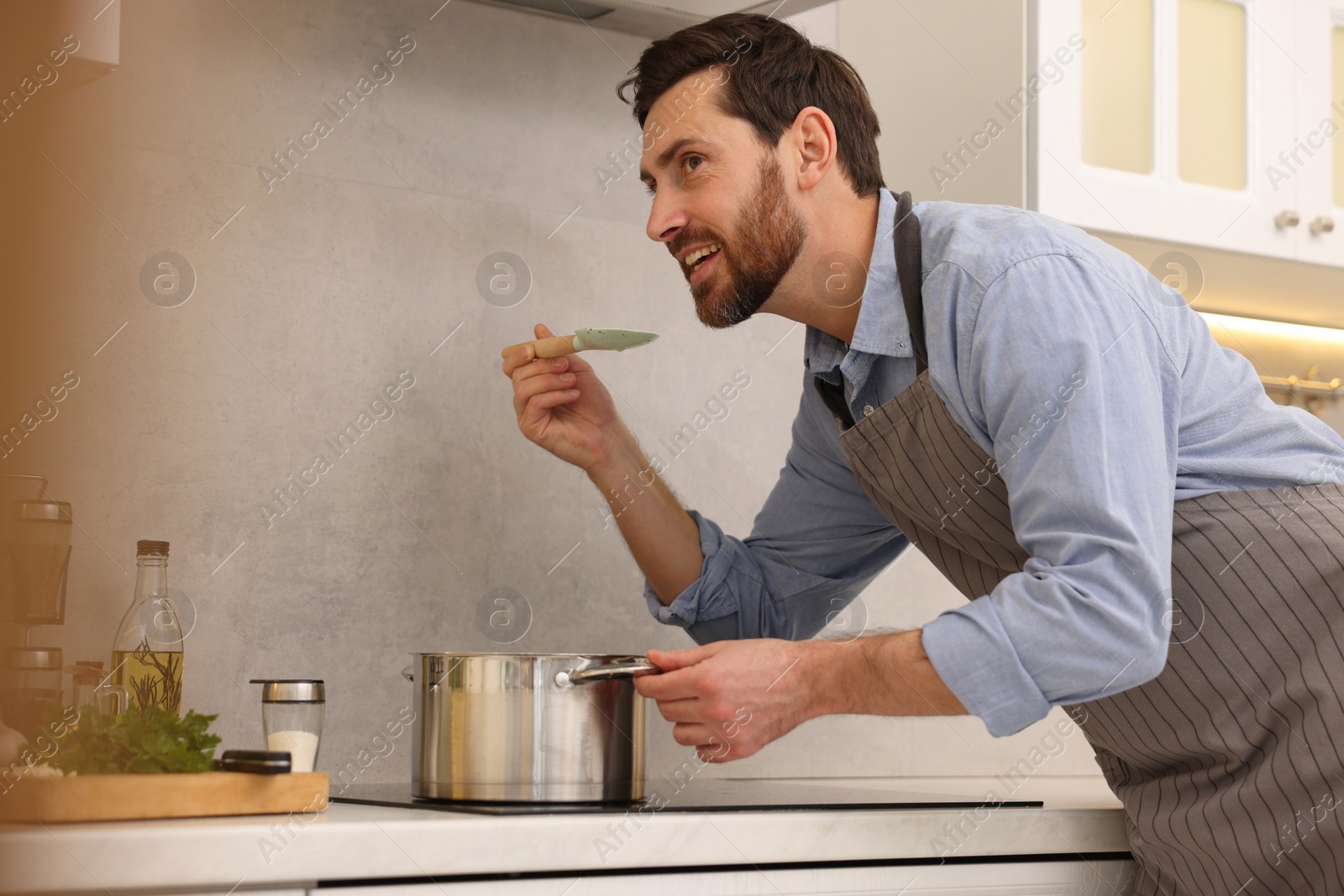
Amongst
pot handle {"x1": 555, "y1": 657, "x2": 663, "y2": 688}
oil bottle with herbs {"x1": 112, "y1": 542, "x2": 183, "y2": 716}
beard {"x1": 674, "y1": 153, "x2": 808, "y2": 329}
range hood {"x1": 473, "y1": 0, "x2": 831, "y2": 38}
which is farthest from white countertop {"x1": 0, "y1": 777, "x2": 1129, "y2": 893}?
range hood {"x1": 473, "y1": 0, "x2": 831, "y2": 38}

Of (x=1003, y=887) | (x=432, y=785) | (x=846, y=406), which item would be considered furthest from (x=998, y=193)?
(x=432, y=785)

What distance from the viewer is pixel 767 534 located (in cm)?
137

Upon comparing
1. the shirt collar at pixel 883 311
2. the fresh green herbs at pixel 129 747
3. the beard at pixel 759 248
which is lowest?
the fresh green herbs at pixel 129 747

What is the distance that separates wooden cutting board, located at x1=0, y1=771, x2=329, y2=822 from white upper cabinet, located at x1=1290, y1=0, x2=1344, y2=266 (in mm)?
1405

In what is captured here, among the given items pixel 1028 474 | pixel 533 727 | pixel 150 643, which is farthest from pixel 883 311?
pixel 150 643

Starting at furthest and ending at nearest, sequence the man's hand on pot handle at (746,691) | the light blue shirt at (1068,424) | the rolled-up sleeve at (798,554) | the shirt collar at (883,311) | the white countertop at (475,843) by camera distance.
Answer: the rolled-up sleeve at (798,554)
the shirt collar at (883,311)
the man's hand on pot handle at (746,691)
the light blue shirt at (1068,424)
the white countertop at (475,843)

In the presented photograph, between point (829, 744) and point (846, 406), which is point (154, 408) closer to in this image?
point (846, 406)

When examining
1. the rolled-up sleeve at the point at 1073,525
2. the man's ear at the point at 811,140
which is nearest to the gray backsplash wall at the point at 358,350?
the man's ear at the point at 811,140

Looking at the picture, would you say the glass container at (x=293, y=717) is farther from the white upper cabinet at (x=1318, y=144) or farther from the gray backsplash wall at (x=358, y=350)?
the white upper cabinet at (x=1318, y=144)

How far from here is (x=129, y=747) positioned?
2.67 feet

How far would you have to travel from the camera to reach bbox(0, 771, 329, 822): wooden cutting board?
738 mm

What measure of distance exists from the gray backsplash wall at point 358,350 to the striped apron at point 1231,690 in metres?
0.53

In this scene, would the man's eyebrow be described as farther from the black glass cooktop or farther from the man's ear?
the black glass cooktop

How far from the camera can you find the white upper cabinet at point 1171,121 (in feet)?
4.66
